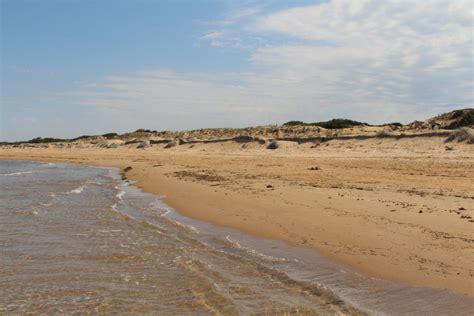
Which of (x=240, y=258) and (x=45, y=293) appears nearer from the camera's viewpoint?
(x=45, y=293)

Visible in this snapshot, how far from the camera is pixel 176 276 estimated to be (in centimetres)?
624

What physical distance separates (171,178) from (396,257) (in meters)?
14.5

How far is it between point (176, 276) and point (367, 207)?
5.29m

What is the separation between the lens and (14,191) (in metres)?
17.3

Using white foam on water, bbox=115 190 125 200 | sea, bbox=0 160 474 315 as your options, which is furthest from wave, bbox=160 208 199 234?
white foam on water, bbox=115 190 125 200

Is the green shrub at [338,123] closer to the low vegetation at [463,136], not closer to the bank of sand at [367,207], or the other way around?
the low vegetation at [463,136]

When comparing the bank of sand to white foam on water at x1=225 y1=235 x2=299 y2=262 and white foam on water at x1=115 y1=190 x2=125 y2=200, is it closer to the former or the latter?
white foam on water at x1=225 y1=235 x2=299 y2=262

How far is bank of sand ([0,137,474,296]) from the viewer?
628cm

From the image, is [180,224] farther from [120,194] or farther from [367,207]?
[120,194]

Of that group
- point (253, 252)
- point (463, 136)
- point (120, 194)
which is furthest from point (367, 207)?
point (463, 136)

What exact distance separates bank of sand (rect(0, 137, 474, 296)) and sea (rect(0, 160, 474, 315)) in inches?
21.5

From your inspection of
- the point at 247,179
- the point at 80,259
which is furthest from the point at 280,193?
the point at 80,259

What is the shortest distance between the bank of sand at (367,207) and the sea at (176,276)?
547 millimetres

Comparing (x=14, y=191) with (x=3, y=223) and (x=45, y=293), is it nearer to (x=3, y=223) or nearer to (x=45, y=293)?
(x=3, y=223)
